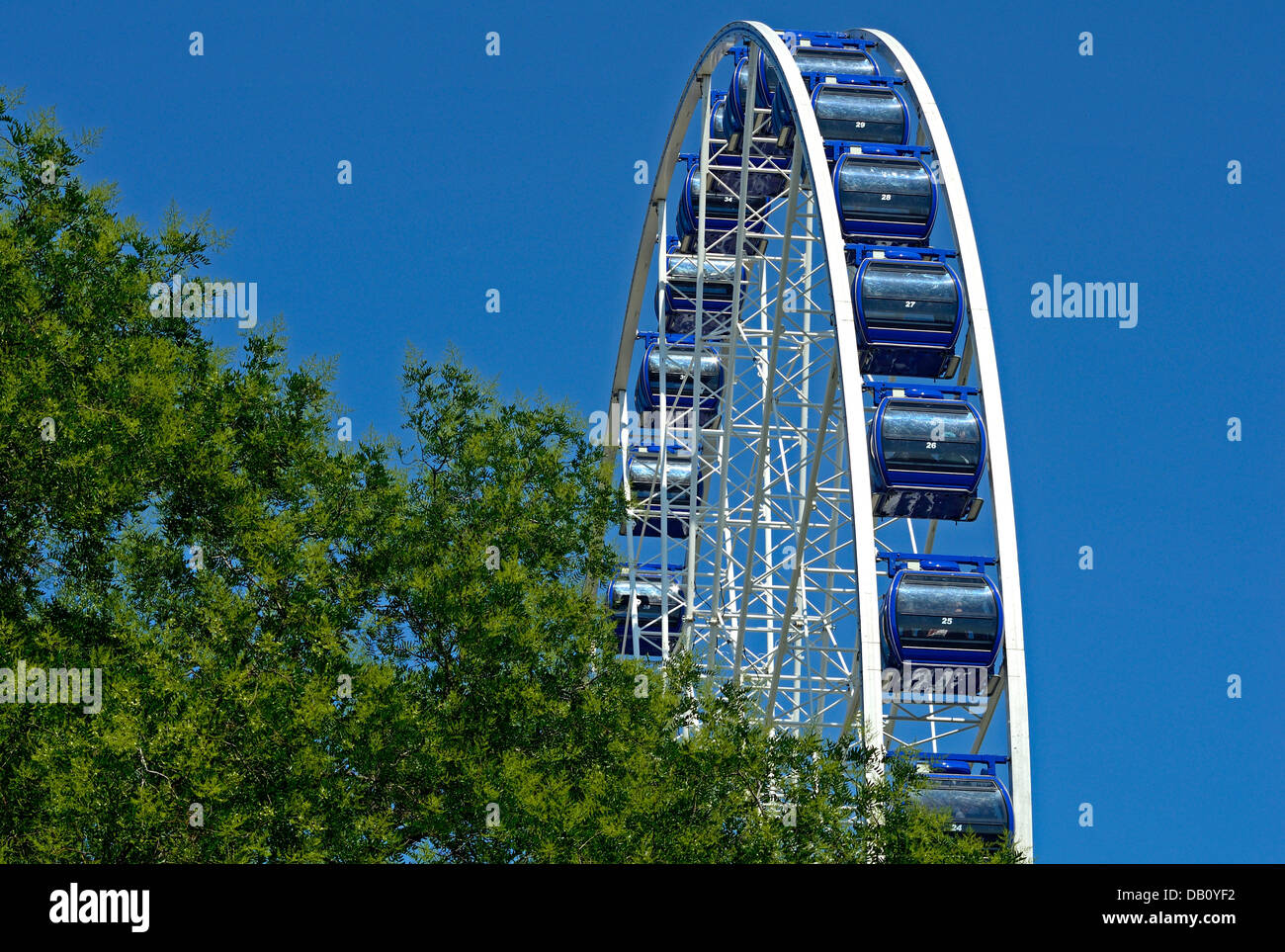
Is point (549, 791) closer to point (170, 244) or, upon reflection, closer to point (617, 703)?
point (617, 703)

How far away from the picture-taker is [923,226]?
99.2 ft

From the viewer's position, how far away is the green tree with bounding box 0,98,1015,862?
715 inches

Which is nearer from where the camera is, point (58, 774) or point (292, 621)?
point (58, 774)

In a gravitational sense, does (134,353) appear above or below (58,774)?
above

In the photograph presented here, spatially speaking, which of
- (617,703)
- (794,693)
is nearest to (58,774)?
(617,703)

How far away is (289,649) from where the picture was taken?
20.2 m

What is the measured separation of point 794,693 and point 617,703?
21.6 m

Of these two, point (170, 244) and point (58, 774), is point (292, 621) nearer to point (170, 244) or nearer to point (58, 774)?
point (58, 774)

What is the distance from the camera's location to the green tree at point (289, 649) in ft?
59.6

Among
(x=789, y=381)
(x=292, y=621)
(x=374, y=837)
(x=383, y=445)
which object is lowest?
(x=374, y=837)
